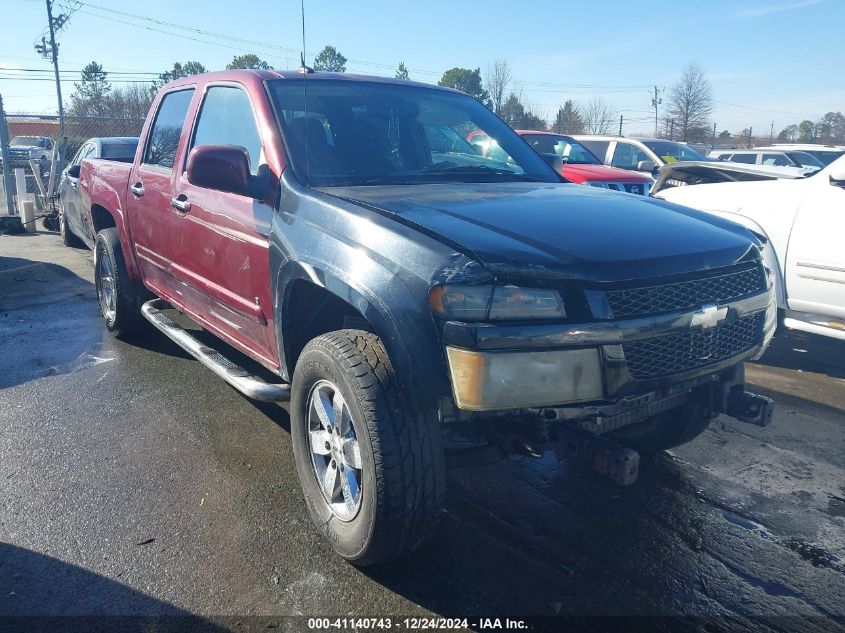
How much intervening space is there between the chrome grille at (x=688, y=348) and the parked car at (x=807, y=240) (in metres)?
2.31

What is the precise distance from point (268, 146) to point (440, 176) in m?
0.87

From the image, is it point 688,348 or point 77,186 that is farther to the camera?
point 77,186

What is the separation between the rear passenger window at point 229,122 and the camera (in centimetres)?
350

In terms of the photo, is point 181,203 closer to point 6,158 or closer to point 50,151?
point 6,158

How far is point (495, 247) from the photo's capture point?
2383 millimetres

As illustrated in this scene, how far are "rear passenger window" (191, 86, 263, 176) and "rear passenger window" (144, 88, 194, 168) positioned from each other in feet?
1.02

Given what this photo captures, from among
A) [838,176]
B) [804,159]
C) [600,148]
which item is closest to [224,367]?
[838,176]

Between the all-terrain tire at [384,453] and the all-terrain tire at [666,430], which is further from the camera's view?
the all-terrain tire at [666,430]

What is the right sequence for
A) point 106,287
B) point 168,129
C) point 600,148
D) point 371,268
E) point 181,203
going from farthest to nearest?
point 600,148 → point 106,287 → point 168,129 → point 181,203 → point 371,268

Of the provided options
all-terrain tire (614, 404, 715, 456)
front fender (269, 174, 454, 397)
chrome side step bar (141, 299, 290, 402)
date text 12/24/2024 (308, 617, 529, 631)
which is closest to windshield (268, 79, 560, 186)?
front fender (269, 174, 454, 397)

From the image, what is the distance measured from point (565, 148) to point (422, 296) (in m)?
10.1

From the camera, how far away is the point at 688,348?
254 cm

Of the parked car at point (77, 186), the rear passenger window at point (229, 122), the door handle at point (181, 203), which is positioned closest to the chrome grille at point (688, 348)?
the rear passenger window at point (229, 122)

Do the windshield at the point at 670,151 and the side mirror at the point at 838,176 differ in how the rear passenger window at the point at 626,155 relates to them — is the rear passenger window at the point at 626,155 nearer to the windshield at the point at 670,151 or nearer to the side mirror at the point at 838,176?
the windshield at the point at 670,151
